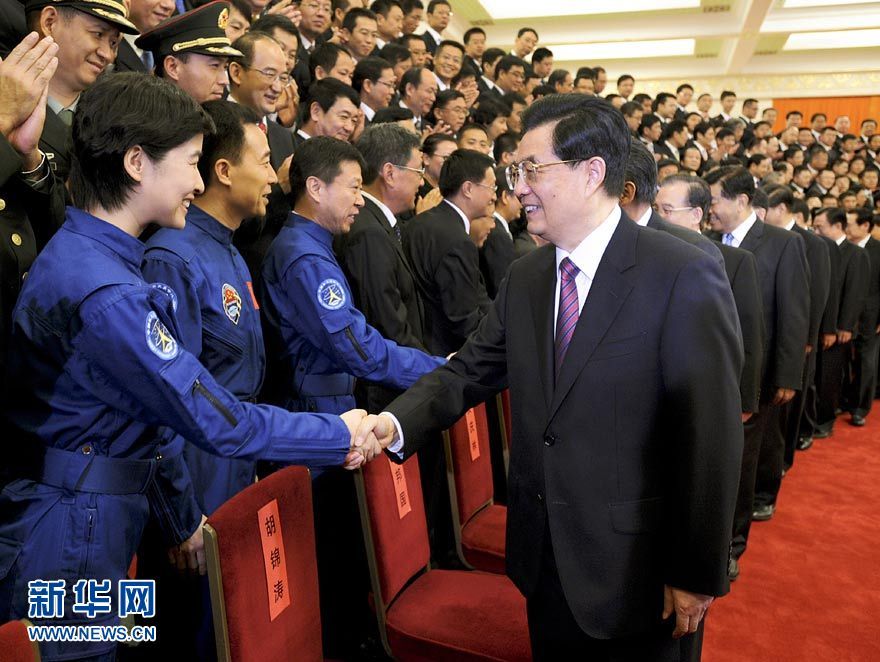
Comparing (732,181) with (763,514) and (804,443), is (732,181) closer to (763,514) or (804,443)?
(763,514)

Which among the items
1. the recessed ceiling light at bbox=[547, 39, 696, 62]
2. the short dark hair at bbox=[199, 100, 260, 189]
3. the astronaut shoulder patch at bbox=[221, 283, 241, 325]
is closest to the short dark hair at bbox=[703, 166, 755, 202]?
the short dark hair at bbox=[199, 100, 260, 189]

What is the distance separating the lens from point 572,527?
134 cm

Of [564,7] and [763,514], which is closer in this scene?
[763,514]

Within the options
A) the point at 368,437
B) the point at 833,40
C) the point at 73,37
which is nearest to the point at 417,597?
the point at 368,437

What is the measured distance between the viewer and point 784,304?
3205 millimetres

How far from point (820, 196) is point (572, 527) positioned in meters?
8.87

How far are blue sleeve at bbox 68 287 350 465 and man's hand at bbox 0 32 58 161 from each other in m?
0.48

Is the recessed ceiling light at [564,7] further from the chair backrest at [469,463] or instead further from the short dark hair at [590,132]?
the short dark hair at [590,132]

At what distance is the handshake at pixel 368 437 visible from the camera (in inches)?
64.4

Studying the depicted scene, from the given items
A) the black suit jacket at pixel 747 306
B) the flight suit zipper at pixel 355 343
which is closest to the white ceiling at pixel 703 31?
the black suit jacket at pixel 747 306

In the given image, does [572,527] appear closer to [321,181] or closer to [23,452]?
[23,452]

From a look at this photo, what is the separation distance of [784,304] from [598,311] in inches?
88.9

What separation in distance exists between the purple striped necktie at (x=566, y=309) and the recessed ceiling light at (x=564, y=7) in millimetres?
11194

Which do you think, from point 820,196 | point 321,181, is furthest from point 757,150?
point 321,181
